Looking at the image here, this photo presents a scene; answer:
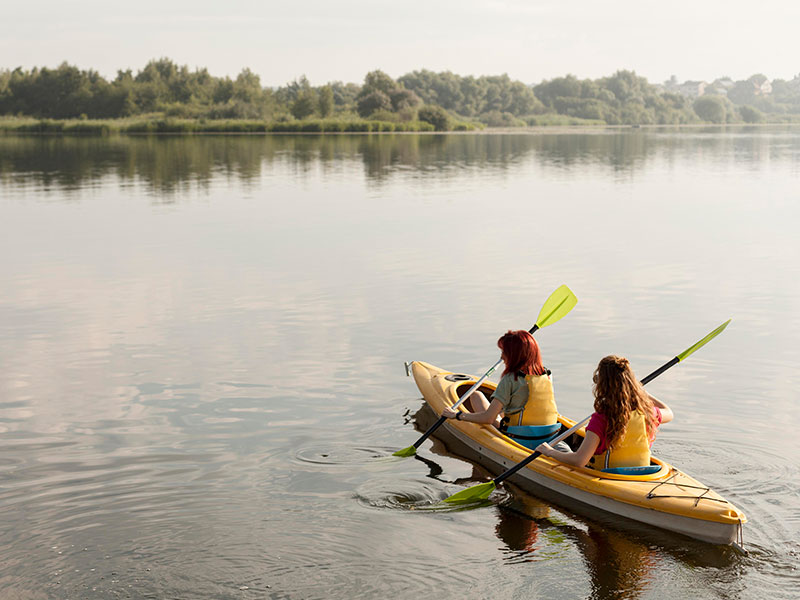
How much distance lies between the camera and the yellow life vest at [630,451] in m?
5.94

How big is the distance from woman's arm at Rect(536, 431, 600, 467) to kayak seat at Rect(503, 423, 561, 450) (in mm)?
435

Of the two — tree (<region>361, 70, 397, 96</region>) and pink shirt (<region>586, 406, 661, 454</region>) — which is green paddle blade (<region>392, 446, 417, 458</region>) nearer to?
pink shirt (<region>586, 406, 661, 454</region>)

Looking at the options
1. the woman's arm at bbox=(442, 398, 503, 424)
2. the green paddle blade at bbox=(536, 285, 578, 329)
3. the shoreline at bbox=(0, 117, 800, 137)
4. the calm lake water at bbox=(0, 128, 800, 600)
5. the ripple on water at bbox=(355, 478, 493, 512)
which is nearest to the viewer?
the calm lake water at bbox=(0, 128, 800, 600)

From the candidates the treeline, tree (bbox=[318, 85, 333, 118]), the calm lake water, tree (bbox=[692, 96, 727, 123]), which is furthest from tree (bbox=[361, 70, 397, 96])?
tree (bbox=[692, 96, 727, 123])

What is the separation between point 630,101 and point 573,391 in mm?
141936

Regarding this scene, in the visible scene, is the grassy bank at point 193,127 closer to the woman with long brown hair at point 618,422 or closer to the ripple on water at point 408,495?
the ripple on water at point 408,495

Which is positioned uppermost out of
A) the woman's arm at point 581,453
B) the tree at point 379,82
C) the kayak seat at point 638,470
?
the tree at point 379,82

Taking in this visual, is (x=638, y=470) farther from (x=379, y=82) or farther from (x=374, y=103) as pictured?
(x=379, y=82)

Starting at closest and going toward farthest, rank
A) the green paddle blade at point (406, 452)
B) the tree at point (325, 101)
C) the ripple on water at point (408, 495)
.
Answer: the ripple on water at point (408, 495)
the green paddle blade at point (406, 452)
the tree at point (325, 101)

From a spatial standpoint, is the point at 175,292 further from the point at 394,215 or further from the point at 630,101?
the point at 630,101

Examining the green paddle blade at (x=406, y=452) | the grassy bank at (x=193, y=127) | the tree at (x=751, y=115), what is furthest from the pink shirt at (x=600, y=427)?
the tree at (x=751, y=115)

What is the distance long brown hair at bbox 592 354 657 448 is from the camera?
565 centimetres

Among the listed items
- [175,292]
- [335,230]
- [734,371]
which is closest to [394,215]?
[335,230]

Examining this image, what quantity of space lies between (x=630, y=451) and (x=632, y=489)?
0.27m
